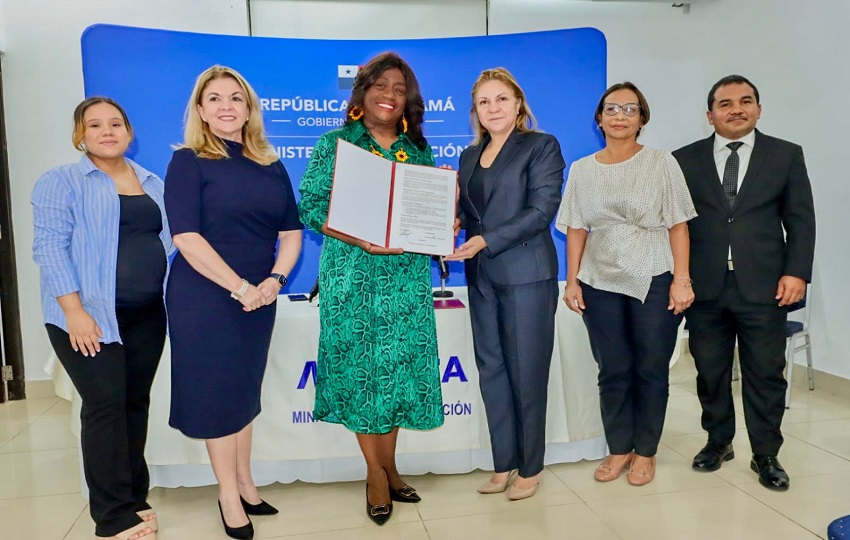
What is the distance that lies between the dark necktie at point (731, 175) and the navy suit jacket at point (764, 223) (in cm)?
3

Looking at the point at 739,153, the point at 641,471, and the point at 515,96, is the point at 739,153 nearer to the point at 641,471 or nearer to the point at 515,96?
the point at 515,96

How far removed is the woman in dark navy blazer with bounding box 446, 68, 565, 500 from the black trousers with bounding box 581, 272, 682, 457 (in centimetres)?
27

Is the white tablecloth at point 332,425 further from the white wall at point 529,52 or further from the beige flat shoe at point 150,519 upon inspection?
the white wall at point 529,52

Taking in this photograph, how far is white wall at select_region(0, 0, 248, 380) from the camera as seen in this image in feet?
14.0

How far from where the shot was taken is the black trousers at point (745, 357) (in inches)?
101

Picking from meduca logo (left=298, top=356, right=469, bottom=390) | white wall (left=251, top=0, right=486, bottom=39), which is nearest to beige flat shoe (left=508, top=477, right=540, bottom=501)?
meduca logo (left=298, top=356, right=469, bottom=390)

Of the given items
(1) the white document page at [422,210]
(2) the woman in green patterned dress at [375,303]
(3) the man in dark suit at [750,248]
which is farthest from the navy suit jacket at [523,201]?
(3) the man in dark suit at [750,248]

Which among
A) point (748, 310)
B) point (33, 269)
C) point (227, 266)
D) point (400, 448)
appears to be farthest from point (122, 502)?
point (33, 269)

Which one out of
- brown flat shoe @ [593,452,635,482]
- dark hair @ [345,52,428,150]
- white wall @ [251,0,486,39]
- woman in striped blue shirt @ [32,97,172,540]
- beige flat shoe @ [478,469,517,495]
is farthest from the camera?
white wall @ [251,0,486,39]

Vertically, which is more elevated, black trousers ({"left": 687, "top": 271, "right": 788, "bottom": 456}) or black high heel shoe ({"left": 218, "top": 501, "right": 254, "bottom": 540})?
black trousers ({"left": 687, "top": 271, "right": 788, "bottom": 456})

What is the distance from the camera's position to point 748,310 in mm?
2557

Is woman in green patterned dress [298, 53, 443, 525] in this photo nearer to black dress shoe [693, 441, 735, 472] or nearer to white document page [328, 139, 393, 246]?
white document page [328, 139, 393, 246]

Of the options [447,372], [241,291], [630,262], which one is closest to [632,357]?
[630,262]

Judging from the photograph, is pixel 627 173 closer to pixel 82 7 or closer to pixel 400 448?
pixel 400 448
